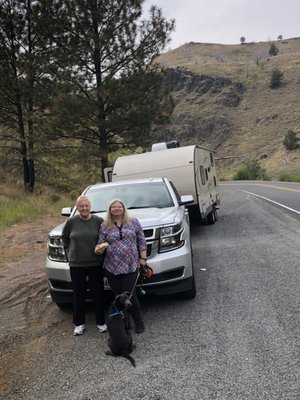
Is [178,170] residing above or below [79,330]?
above

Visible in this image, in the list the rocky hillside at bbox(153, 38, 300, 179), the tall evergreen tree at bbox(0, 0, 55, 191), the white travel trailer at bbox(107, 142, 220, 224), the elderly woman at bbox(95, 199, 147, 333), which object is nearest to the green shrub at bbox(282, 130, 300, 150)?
the rocky hillside at bbox(153, 38, 300, 179)

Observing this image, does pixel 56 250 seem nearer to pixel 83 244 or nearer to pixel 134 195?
pixel 83 244

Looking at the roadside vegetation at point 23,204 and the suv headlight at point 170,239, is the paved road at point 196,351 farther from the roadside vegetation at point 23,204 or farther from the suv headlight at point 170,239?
the roadside vegetation at point 23,204

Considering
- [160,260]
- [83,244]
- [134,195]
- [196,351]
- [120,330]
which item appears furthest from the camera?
[134,195]

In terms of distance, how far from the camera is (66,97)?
18062mm

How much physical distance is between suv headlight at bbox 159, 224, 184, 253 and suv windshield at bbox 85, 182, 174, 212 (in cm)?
131

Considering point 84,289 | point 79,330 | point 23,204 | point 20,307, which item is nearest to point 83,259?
point 84,289

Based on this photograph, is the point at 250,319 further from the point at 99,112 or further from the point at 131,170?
the point at 99,112

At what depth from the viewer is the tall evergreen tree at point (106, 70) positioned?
18.7 meters

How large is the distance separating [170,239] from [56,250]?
4.72 feet

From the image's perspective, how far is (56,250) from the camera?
17.9 feet

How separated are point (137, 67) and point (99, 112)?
277 cm

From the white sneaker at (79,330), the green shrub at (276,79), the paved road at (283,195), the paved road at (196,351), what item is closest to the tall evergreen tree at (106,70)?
the paved road at (283,195)

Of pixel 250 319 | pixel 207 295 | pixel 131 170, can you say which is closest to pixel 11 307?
pixel 207 295
